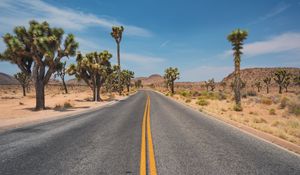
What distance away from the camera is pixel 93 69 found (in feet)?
103

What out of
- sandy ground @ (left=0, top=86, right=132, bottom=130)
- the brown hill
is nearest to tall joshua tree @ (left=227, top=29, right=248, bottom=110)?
sandy ground @ (left=0, top=86, right=132, bottom=130)

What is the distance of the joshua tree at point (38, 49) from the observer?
59.2 ft

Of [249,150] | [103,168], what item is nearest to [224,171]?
[249,150]

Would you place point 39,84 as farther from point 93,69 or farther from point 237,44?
point 237,44

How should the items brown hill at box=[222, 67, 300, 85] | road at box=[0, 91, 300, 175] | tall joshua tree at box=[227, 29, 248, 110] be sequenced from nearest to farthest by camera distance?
road at box=[0, 91, 300, 175]
tall joshua tree at box=[227, 29, 248, 110]
brown hill at box=[222, 67, 300, 85]

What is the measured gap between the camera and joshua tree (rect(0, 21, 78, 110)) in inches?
711

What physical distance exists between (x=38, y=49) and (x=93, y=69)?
43.5ft

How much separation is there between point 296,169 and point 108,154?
4.71m

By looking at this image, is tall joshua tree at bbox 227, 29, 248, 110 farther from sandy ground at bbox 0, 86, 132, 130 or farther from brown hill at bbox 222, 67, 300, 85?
brown hill at bbox 222, 67, 300, 85

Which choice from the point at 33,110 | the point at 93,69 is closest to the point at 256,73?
the point at 93,69

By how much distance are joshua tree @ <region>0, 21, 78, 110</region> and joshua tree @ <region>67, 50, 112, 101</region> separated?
34.8 feet

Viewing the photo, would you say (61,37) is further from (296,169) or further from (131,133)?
(296,169)

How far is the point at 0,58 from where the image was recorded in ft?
64.8

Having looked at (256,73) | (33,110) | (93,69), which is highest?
(256,73)
